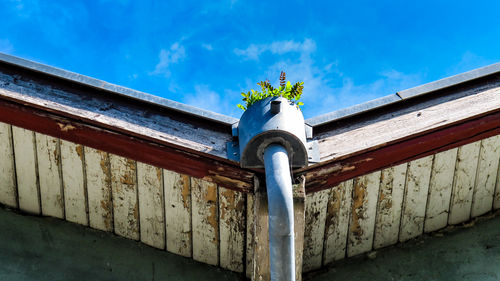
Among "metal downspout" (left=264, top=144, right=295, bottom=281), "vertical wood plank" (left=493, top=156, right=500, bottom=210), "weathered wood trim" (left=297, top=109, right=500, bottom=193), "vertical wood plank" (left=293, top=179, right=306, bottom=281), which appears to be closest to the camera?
"metal downspout" (left=264, top=144, right=295, bottom=281)

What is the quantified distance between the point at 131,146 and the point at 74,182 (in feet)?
1.82

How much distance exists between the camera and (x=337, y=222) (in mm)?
2594

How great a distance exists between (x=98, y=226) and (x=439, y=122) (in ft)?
5.66

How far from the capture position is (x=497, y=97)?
91.7 inches

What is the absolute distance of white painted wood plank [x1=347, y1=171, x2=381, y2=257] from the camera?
2557 millimetres

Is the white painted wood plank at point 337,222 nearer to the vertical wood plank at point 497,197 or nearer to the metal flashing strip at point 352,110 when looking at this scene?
the metal flashing strip at point 352,110

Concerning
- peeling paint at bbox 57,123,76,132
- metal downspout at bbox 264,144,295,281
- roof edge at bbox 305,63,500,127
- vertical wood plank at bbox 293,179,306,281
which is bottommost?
metal downspout at bbox 264,144,295,281

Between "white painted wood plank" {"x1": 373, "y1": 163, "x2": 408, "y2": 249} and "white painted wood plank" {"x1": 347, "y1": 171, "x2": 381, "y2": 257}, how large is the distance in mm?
28

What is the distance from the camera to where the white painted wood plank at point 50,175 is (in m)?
2.61

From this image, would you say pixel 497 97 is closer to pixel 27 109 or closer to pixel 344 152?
pixel 344 152

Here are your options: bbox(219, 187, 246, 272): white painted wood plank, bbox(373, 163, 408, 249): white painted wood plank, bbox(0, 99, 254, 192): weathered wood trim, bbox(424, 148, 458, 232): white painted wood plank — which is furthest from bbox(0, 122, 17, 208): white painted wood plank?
bbox(424, 148, 458, 232): white painted wood plank

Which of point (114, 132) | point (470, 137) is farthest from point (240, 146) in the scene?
point (470, 137)

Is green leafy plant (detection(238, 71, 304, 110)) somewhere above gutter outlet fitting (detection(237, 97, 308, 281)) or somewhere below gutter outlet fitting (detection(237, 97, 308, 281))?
above

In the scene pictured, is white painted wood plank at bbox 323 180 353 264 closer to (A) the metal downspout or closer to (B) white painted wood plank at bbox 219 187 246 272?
(B) white painted wood plank at bbox 219 187 246 272
